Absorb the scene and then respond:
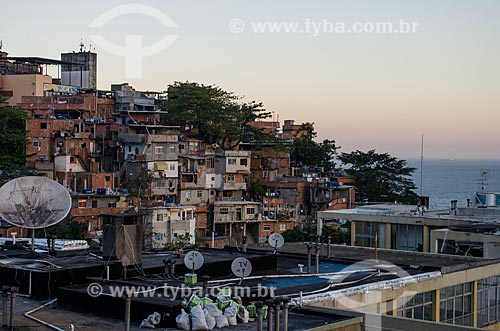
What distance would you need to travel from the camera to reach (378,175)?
7450cm

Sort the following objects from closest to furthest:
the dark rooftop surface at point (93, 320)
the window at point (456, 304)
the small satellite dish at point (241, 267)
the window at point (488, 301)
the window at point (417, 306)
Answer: the dark rooftop surface at point (93, 320) → the small satellite dish at point (241, 267) → the window at point (417, 306) → the window at point (456, 304) → the window at point (488, 301)

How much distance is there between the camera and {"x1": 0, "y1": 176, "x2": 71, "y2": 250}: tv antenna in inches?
721

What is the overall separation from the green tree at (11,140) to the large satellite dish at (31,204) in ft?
117

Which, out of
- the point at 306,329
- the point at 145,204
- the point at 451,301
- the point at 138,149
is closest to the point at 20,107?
the point at 138,149

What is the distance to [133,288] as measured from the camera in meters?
15.1

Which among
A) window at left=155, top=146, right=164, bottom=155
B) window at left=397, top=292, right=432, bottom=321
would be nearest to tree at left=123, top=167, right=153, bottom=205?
window at left=155, top=146, right=164, bottom=155

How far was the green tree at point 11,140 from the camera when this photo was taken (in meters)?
54.2

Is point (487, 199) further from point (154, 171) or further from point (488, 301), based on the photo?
point (154, 171)

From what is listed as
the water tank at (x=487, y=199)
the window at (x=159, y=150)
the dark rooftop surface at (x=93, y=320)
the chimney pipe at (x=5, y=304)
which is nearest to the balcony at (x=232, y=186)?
the window at (x=159, y=150)

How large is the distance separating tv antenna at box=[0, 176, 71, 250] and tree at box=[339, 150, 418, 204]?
54689mm

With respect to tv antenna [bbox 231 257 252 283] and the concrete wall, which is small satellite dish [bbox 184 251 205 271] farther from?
the concrete wall

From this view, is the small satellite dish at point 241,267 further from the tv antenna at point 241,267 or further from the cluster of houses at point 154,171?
the cluster of houses at point 154,171

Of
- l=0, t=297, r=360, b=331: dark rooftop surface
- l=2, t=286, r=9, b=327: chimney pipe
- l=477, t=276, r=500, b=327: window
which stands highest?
l=2, t=286, r=9, b=327: chimney pipe

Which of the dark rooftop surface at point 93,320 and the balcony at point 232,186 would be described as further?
the balcony at point 232,186
